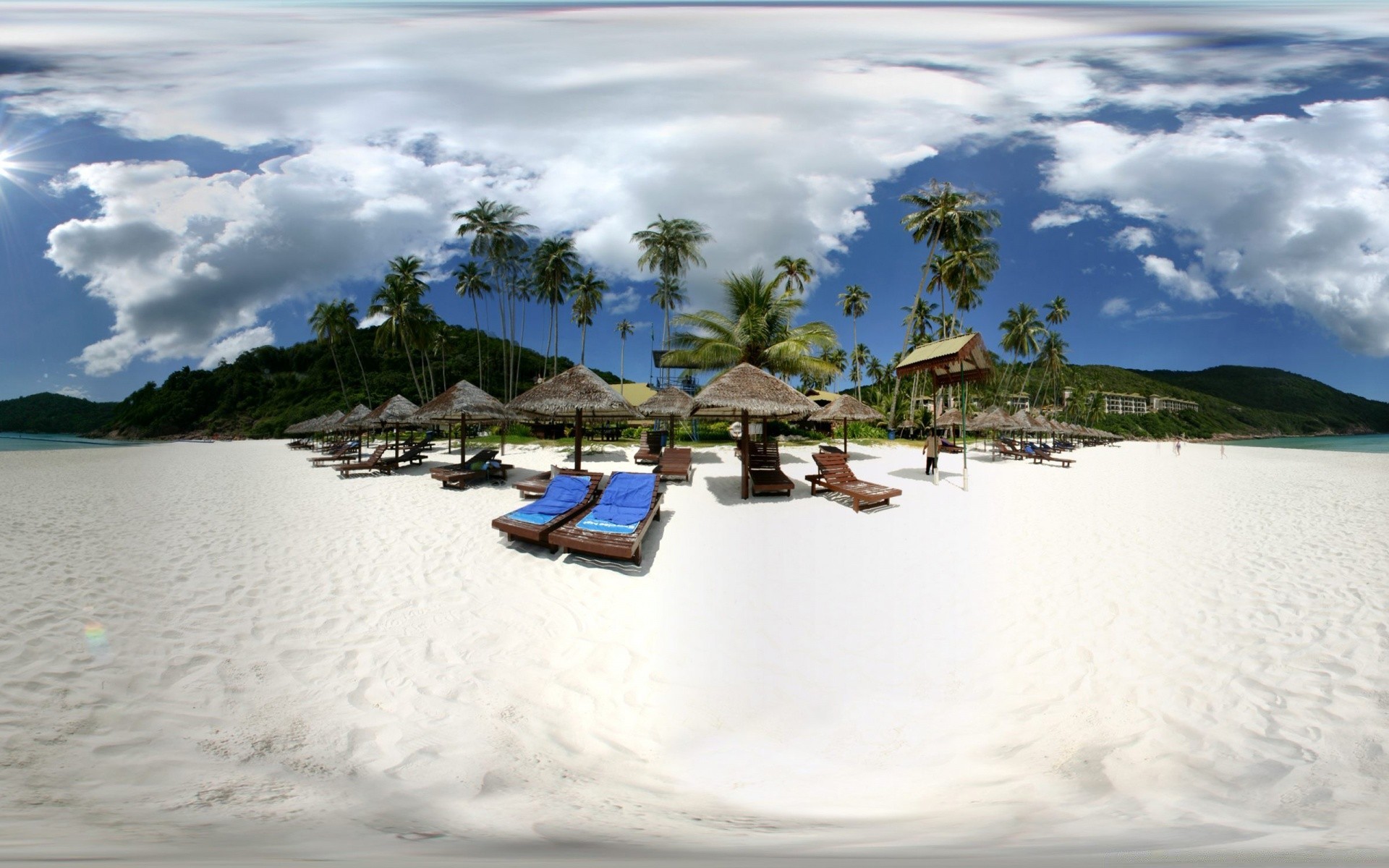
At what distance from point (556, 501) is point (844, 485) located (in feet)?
17.7

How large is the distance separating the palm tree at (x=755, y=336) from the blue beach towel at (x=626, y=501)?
47.5 feet

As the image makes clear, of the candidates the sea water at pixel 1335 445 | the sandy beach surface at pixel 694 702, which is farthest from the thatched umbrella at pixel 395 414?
the sea water at pixel 1335 445

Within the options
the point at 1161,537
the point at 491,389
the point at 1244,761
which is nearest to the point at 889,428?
the point at 1161,537

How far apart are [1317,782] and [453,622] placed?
507cm

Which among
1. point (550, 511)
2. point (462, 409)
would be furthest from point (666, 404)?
point (550, 511)

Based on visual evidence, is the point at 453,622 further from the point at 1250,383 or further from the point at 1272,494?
the point at 1250,383

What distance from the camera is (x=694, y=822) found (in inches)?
75.7

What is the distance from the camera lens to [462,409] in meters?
12.5

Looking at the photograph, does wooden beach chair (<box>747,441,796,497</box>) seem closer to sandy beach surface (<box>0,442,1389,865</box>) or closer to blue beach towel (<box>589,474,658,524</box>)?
blue beach towel (<box>589,474,658,524</box>)

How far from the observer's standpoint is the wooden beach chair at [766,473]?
9.39 m

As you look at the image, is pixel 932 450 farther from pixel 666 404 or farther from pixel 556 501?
pixel 556 501

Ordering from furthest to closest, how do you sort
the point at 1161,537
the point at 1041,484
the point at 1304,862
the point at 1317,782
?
the point at 1041,484 → the point at 1161,537 → the point at 1317,782 → the point at 1304,862

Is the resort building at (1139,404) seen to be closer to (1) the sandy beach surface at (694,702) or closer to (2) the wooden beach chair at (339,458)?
(1) the sandy beach surface at (694,702)

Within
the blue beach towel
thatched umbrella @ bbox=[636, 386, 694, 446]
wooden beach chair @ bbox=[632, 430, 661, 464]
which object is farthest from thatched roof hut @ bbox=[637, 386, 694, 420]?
the blue beach towel
